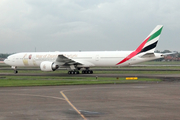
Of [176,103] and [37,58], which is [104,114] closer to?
[176,103]

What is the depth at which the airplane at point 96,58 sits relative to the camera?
4309 centimetres

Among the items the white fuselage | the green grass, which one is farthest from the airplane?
Answer: the green grass

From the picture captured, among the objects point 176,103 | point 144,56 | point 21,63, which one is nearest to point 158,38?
point 144,56

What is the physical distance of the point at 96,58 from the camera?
1813 inches

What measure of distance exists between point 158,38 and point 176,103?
30.3 meters

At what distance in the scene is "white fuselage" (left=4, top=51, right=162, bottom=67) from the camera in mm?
43969

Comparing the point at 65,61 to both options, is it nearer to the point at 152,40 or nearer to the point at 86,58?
the point at 86,58

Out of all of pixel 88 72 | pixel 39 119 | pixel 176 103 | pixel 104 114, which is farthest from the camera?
pixel 88 72

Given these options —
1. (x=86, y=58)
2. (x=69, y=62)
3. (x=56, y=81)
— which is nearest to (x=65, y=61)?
(x=69, y=62)

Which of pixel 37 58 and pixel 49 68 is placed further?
pixel 37 58

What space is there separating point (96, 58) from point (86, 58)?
1851mm

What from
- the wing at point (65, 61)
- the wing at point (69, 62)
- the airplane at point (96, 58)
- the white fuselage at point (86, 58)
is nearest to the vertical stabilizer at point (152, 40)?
the airplane at point (96, 58)

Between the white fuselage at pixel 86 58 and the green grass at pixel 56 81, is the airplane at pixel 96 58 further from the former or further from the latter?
the green grass at pixel 56 81

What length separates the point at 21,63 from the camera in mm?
51219
